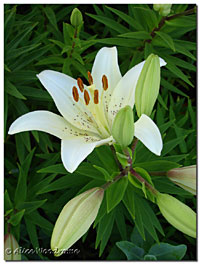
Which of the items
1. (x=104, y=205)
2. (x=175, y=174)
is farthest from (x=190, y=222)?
(x=104, y=205)

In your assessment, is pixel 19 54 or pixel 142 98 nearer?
pixel 142 98

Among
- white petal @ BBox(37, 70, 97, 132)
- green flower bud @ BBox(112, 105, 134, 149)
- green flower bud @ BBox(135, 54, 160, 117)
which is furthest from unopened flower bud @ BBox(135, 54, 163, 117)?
white petal @ BBox(37, 70, 97, 132)

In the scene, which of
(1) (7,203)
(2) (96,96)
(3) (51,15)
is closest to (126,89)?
(2) (96,96)

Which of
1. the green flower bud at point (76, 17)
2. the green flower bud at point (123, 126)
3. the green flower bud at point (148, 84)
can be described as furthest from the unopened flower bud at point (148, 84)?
the green flower bud at point (76, 17)

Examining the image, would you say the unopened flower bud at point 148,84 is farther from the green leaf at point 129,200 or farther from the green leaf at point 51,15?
the green leaf at point 51,15

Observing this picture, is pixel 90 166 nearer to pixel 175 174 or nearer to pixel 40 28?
pixel 175 174

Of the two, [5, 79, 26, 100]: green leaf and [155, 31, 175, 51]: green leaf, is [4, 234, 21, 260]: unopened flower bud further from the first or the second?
[155, 31, 175, 51]: green leaf

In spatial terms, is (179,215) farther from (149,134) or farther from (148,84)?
(148,84)
